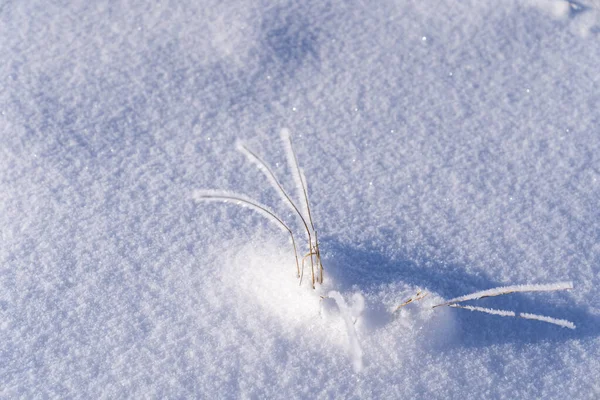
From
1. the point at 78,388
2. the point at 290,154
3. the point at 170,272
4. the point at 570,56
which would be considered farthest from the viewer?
the point at 570,56

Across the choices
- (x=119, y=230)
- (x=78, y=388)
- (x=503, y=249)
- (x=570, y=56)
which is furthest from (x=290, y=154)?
(x=570, y=56)

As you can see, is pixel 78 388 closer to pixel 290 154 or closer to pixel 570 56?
pixel 290 154

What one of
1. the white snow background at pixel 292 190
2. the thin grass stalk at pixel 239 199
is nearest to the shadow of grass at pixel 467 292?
the white snow background at pixel 292 190

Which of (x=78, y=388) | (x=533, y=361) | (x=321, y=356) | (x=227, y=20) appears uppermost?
(x=227, y=20)

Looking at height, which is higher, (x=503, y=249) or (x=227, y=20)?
(x=227, y=20)

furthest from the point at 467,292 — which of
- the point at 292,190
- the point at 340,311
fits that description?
the point at 292,190

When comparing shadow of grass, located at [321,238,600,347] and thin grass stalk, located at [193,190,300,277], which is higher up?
thin grass stalk, located at [193,190,300,277]

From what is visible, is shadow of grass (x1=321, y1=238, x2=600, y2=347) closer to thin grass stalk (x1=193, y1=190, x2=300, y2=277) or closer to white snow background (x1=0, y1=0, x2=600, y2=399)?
white snow background (x1=0, y1=0, x2=600, y2=399)

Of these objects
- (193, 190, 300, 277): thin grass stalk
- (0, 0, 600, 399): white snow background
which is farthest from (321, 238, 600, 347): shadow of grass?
(193, 190, 300, 277): thin grass stalk
